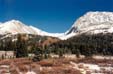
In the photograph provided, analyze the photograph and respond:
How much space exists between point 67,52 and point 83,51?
9.66 metres

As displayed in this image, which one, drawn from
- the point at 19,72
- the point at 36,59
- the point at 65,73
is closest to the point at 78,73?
the point at 65,73

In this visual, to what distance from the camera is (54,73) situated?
68.5 m

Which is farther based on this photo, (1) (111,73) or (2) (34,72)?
(1) (111,73)

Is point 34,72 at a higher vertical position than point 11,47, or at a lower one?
lower

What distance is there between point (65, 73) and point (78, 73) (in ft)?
10.00

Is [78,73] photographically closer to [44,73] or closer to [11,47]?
[44,73]

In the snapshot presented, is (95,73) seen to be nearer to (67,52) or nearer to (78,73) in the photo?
(78,73)

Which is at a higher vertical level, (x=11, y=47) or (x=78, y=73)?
A: (x=11, y=47)

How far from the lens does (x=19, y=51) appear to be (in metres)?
142

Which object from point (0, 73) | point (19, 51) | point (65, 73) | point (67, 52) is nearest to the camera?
point (0, 73)

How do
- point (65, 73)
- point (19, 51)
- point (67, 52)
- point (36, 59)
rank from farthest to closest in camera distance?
point (67, 52) → point (19, 51) → point (36, 59) → point (65, 73)

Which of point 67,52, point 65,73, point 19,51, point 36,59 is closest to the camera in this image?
point 65,73

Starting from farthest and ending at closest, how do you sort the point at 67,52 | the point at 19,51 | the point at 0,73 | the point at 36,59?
the point at 67,52, the point at 19,51, the point at 36,59, the point at 0,73

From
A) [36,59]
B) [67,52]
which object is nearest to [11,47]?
[67,52]
